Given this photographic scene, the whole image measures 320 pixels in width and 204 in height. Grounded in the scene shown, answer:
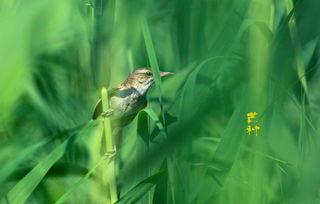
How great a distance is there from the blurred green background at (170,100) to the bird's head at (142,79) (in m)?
0.03

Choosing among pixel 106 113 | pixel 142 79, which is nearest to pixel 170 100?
pixel 142 79

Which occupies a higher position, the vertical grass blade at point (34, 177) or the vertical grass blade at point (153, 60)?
the vertical grass blade at point (153, 60)

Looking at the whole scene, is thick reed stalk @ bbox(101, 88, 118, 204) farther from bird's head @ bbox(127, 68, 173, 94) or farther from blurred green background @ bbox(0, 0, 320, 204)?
bird's head @ bbox(127, 68, 173, 94)

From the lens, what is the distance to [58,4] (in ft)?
5.39

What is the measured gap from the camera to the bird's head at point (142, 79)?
1508mm

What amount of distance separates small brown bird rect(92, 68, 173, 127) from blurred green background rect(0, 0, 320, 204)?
0.10 ft

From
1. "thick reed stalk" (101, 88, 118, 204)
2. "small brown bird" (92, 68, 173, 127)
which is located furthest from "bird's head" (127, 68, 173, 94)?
"thick reed stalk" (101, 88, 118, 204)

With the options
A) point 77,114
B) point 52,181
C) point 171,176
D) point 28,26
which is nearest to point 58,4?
point 28,26

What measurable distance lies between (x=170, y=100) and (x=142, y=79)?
0.25ft

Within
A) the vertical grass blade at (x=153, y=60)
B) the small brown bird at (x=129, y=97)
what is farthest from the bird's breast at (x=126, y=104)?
the vertical grass blade at (x=153, y=60)

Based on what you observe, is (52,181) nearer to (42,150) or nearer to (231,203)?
(42,150)

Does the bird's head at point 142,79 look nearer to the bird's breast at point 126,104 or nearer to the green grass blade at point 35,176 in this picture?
the bird's breast at point 126,104

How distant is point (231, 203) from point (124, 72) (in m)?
0.40

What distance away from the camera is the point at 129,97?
4.97 ft
